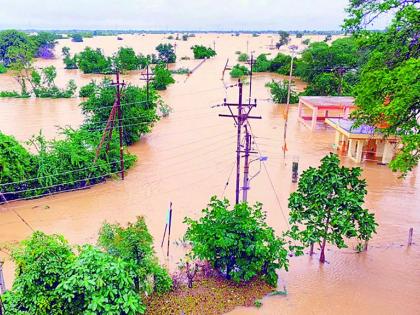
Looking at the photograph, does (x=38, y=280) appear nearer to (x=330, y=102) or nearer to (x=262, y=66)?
(x=330, y=102)

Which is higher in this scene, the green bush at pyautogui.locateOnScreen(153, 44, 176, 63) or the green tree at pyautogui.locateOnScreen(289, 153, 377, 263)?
the green bush at pyautogui.locateOnScreen(153, 44, 176, 63)

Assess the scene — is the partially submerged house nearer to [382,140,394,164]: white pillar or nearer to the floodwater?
[382,140,394,164]: white pillar

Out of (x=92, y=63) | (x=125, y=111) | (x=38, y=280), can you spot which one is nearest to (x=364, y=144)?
(x=125, y=111)

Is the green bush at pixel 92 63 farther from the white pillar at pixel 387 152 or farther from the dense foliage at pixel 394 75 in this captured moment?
the dense foliage at pixel 394 75

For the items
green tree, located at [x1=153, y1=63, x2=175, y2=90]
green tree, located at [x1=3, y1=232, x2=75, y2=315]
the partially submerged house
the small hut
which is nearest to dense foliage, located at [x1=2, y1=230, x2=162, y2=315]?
green tree, located at [x1=3, y1=232, x2=75, y2=315]

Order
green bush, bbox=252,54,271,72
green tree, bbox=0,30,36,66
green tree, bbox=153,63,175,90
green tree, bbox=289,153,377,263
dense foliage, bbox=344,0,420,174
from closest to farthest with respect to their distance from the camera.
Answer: dense foliage, bbox=344,0,420,174 → green tree, bbox=289,153,377,263 → green tree, bbox=153,63,175,90 → green bush, bbox=252,54,271,72 → green tree, bbox=0,30,36,66

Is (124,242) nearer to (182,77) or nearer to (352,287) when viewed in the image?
(352,287)

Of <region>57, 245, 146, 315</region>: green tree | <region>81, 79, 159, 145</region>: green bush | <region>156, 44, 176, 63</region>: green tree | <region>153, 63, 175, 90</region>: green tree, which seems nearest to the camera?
<region>57, 245, 146, 315</region>: green tree

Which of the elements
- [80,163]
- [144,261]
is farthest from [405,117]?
[80,163]
